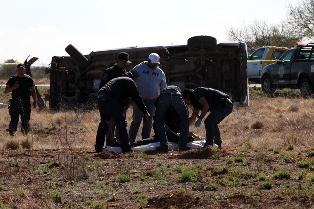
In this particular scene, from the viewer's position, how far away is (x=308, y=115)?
19688 millimetres

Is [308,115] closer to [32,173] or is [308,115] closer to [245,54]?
[245,54]

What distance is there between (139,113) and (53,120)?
22.0 feet

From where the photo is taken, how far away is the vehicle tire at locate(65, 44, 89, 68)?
→ 23.2 meters

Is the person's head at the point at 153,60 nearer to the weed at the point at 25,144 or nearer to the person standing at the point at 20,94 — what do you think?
the weed at the point at 25,144

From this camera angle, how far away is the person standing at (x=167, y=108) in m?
13.2

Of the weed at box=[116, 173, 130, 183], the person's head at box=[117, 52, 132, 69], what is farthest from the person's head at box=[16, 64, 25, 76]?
the weed at box=[116, 173, 130, 183]

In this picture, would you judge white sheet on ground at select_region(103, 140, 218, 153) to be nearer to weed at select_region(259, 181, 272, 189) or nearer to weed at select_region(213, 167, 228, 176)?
weed at select_region(213, 167, 228, 176)

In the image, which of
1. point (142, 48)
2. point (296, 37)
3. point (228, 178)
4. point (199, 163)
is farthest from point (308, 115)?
point (296, 37)

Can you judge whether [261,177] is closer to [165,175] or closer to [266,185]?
[266,185]

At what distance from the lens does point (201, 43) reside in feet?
74.4

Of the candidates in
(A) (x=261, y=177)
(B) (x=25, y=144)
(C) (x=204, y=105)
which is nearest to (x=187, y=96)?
(C) (x=204, y=105)

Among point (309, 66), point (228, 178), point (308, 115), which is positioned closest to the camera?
point (228, 178)

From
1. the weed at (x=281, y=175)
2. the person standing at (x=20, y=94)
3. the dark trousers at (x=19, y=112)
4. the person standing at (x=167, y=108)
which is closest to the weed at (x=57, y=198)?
the weed at (x=281, y=175)

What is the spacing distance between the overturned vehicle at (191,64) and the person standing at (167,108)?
369 inches
